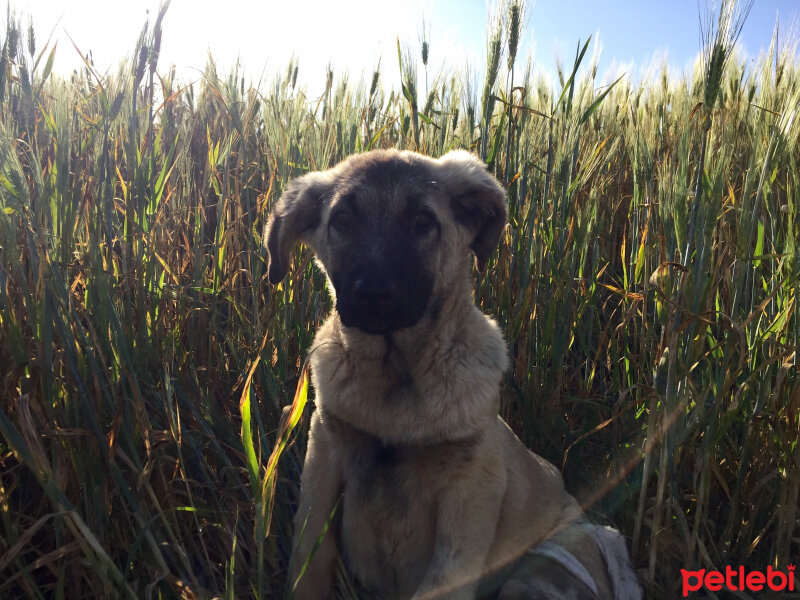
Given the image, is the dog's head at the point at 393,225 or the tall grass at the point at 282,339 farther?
the dog's head at the point at 393,225

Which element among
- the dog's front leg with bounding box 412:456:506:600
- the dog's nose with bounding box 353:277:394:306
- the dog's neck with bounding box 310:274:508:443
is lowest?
the dog's front leg with bounding box 412:456:506:600

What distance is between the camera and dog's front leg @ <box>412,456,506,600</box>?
181 cm

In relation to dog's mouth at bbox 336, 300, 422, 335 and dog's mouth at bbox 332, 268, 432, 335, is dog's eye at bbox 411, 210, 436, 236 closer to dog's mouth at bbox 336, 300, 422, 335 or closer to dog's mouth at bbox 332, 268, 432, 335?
dog's mouth at bbox 332, 268, 432, 335

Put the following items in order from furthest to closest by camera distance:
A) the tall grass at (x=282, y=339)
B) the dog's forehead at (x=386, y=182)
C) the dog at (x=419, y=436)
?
the dog's forehead at (x=386, y=182) → the dog at (x=419, y=436) → the tall grass at (x=282, y=339)

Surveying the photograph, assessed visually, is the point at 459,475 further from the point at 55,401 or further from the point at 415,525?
the point at 55,401

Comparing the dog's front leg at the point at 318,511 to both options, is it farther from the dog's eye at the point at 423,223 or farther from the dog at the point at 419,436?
the dog's eye at the point at 423,223

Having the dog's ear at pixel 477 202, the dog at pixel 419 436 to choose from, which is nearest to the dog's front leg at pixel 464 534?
the dog at pixel 419 436

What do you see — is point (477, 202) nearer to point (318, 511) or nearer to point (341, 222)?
point (341, 222)

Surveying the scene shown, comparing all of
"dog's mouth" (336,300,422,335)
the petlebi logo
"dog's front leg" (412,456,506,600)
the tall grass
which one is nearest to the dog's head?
"dog's mouth" (336,300,422,335)

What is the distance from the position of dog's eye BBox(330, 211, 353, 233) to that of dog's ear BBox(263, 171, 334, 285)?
12 cm

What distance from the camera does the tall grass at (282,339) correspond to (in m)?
1.78

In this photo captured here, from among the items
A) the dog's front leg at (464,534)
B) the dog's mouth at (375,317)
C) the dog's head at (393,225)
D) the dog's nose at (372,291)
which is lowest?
the dog's front leg at (464,534)

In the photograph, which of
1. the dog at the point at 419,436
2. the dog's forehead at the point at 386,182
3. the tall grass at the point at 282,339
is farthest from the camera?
the dog's forehead at the point at 386,182

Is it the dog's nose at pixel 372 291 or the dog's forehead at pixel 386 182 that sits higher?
the dog's forehead at pixel 386 182
